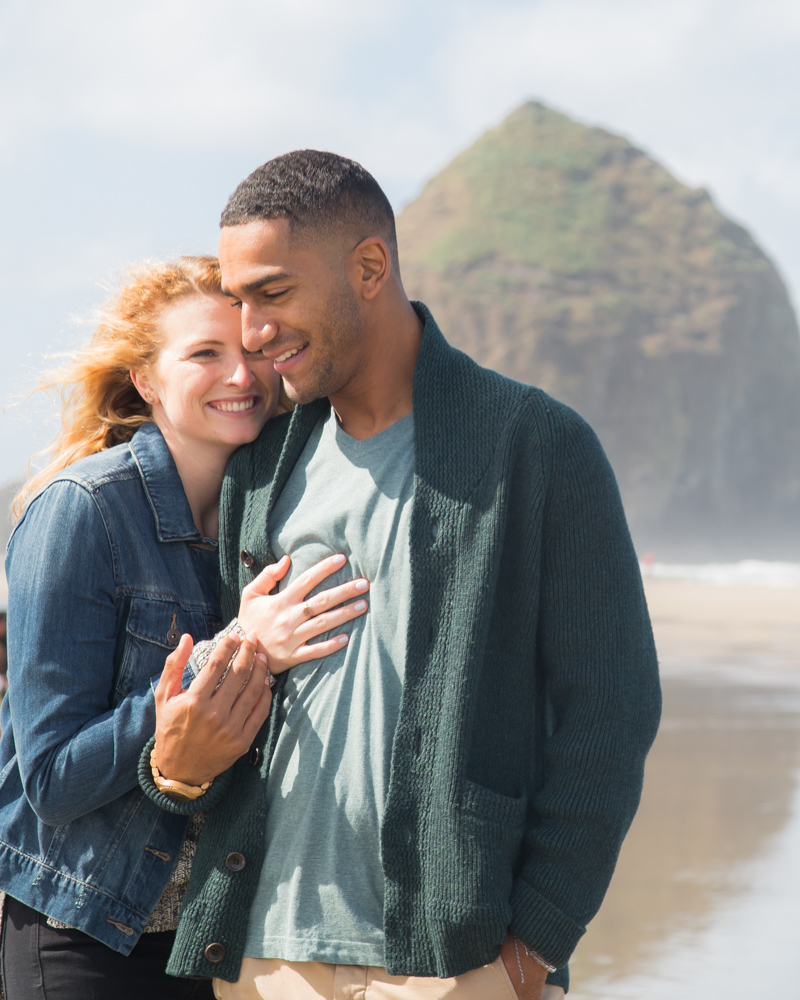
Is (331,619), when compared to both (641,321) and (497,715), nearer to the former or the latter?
(497,715)

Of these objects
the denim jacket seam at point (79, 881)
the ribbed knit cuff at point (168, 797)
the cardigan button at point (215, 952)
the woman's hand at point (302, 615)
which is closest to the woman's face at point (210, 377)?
the woman's hand at point (302, 615)

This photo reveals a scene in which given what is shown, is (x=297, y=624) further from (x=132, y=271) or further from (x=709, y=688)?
(x=709, y=688)

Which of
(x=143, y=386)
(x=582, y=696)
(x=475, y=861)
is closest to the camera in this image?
(x=475, y=861)

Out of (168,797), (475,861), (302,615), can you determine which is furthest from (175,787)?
(475,861)

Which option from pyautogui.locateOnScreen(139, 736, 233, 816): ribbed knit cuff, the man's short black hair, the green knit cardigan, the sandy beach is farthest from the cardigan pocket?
the sandy beach

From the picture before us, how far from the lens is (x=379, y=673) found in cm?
201

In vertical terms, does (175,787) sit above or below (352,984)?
above

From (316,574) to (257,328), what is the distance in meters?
0.51

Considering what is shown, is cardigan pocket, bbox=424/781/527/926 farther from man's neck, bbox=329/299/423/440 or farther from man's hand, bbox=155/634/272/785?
man's neck, bbox=329/299/423/440

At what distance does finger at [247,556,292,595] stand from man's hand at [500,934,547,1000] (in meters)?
0.82

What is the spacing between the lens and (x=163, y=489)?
2369mm

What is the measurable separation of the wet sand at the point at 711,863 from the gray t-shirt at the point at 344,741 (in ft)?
10.9

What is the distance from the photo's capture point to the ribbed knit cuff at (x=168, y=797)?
2.05 metres

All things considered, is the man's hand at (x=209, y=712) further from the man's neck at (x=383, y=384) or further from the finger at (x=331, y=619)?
the man's neck at (x=383, y=384)
